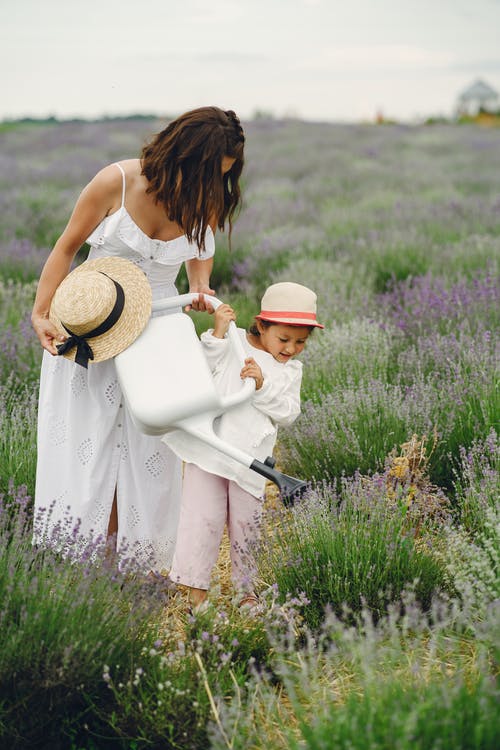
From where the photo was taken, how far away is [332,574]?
2498mm

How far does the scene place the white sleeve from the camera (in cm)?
251

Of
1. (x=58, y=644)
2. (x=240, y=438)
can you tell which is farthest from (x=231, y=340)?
(x=58, y=644)

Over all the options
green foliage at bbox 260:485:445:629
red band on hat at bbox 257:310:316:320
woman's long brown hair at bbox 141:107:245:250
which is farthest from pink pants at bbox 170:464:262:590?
woman's long brown hair at bbox 141:107:245:250

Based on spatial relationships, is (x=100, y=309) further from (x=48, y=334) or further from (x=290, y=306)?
(x=290, y=306)

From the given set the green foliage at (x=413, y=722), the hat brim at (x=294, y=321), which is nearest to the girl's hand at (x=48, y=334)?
the hat brim at (x=294, y=321)

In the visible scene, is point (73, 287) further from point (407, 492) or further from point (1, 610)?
point (407, 492)

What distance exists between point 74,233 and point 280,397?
2.84ft

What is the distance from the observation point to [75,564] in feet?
7.50

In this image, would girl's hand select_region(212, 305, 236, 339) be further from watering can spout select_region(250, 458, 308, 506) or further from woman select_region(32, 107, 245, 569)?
watering can spout select_region(250, 458, 308, 506)

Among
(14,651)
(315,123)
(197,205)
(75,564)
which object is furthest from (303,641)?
(315,123)

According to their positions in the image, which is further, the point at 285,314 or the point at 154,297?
the point at 154,297

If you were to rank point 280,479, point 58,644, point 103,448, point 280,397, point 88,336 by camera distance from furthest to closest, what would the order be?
point 103,448
point 280,397
point 88,336
point 280,479
point 58,644

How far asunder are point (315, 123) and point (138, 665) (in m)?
23.0

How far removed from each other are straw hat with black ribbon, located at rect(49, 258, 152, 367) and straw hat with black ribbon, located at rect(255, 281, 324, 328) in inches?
15.8
